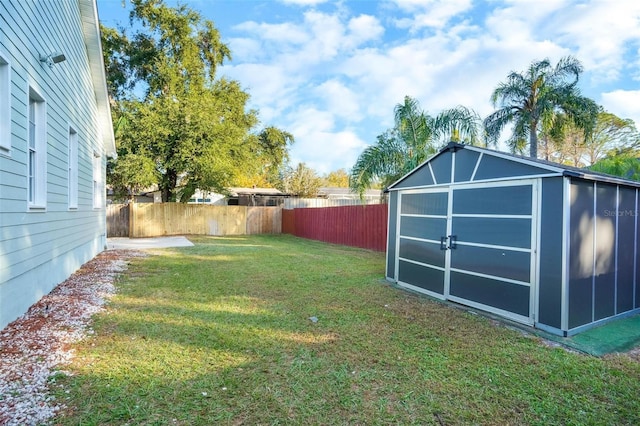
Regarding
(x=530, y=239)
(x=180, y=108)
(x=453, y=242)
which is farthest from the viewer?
(x=180, y=108)

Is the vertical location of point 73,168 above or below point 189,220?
above

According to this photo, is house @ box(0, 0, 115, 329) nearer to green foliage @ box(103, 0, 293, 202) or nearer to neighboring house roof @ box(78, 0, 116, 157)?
neighboring house roof @ box(78, 0, 116, 157)

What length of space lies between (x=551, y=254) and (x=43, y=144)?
23.1ft

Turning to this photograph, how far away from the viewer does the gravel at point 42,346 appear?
2422 millimetres

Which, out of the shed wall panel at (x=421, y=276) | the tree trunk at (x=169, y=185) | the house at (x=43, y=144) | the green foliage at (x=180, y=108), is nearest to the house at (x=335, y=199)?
the green foliage at (x=180, y=108)

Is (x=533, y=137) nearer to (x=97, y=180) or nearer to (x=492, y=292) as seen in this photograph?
(x=492, y=292)

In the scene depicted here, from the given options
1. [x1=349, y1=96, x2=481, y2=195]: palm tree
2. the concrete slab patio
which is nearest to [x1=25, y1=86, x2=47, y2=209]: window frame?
the concrete slab patio

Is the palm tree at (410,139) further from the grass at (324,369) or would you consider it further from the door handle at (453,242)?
the grass at (324,369)

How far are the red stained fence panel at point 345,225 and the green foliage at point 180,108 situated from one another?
3958 mm

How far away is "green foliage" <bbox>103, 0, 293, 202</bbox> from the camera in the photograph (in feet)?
50.5

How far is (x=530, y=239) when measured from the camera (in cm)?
453

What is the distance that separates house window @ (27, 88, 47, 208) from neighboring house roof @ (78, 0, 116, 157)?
12.4ft

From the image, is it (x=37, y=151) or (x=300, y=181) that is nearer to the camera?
(x=37, y=151)

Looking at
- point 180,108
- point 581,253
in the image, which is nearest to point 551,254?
point 581,253
